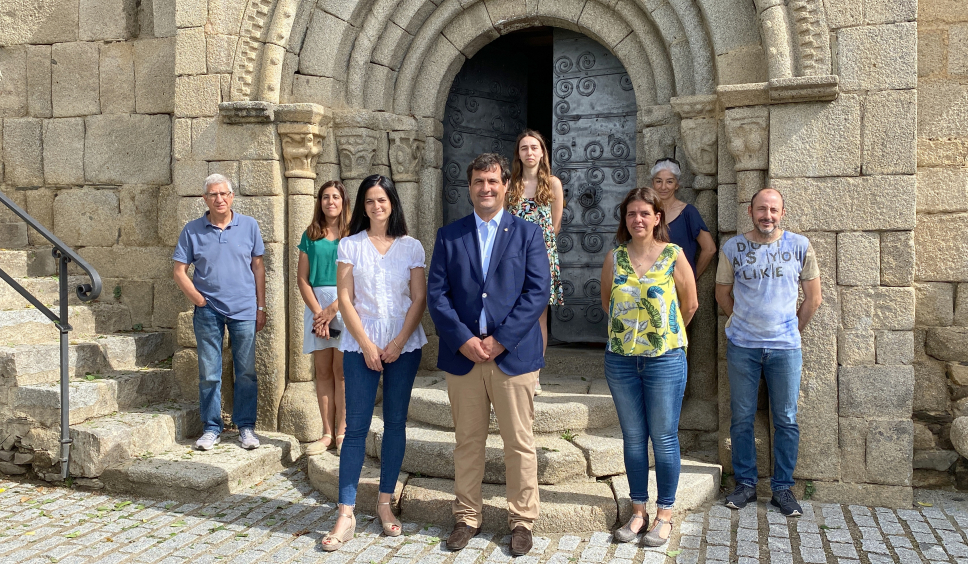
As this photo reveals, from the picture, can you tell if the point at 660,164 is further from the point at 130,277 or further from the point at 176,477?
the point at 130,277

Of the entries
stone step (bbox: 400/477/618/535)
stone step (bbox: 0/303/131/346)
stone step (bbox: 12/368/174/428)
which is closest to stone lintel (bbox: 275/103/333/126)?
stone step (bbox: 12/368/174/428)

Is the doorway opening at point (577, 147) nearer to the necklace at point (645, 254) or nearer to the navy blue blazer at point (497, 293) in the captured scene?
the necklace at point (645, 254)

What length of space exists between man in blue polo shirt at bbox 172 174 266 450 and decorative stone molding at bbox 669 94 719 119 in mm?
2782

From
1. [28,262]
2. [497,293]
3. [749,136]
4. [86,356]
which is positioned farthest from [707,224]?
[28,262]

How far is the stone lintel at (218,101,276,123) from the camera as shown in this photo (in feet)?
16.8

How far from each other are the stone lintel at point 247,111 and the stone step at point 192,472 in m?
2.16

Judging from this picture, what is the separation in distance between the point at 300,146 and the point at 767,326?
3.20m

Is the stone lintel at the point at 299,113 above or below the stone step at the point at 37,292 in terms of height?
above

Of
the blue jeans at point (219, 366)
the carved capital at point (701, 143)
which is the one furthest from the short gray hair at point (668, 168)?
the blue jeans at point (219, 366)

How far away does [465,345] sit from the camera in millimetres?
3469

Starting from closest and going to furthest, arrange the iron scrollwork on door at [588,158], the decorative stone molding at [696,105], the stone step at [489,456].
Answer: the stone step at [489,456] < the decorative stone molding at [696,105] < the iron scrollwork on door at [588,158]

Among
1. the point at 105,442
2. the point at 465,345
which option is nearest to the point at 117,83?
the point at 105,442

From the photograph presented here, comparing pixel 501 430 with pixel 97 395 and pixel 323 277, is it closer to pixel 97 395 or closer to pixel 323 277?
pixel 323 277

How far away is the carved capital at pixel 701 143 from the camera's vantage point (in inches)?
183
